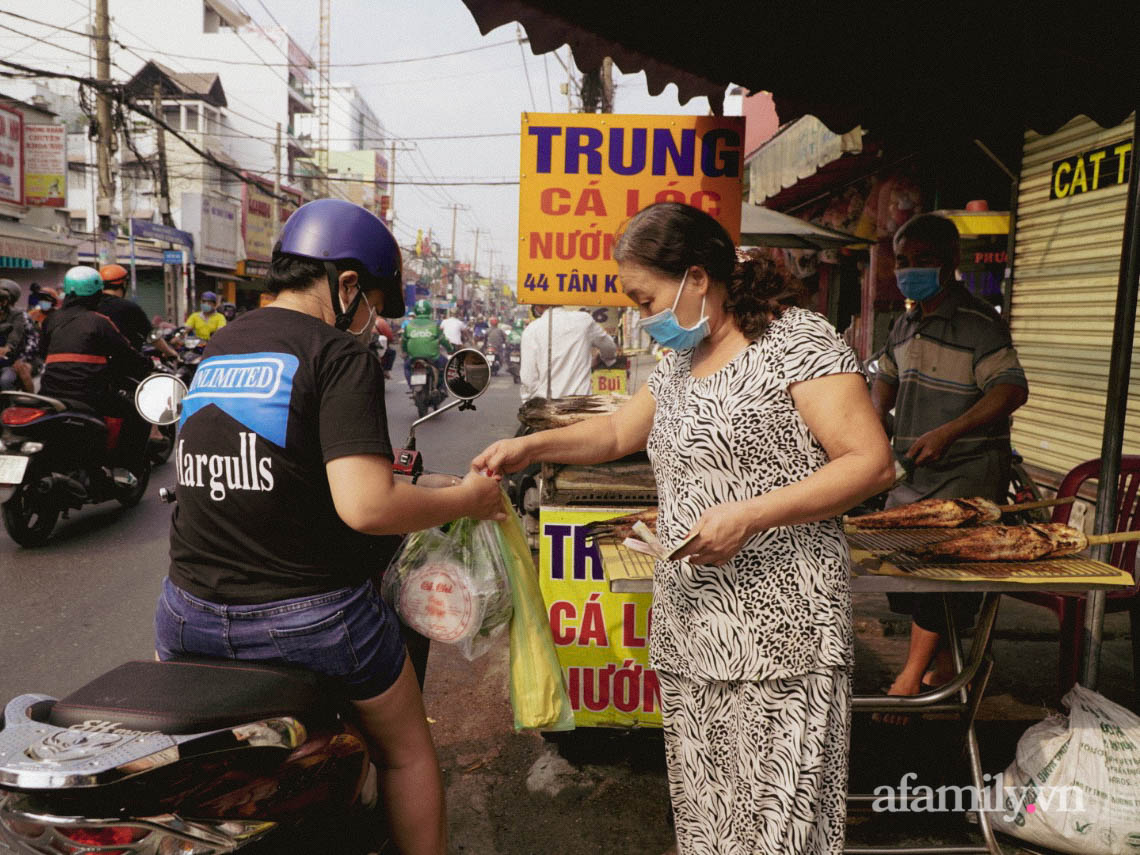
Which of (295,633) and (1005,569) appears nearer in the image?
(295,633)

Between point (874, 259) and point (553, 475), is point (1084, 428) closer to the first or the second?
point (874, 259)

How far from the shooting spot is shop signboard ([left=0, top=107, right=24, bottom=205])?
22.4 metres

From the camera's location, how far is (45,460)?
239 inches

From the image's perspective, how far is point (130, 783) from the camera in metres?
1.40

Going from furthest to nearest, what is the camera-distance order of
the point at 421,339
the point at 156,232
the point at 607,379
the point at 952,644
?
the point at 156,232 → the point at 421,339 → the point at 607,379 → the point at 952,644

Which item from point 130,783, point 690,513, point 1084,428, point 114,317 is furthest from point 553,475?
point 114,317

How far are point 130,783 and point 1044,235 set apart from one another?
7548mm

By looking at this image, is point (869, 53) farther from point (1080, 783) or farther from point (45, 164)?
point (45, 164)

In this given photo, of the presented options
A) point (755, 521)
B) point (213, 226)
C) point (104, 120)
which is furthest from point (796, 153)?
point (213, 226)

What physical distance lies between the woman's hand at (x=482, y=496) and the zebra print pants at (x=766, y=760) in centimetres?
61

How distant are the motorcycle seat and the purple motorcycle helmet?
2.54 ft

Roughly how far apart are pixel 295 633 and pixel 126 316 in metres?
6.51

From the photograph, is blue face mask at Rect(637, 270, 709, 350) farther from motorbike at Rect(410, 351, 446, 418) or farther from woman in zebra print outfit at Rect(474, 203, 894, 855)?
motorbike at Rect(410, 351, 446, 418)

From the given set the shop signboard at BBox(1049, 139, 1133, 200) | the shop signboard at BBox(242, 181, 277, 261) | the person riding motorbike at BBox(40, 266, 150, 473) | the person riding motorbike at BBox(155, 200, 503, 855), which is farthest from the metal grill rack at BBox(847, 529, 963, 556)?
the shop signboard at BBox(242, 181, 277, 261)
